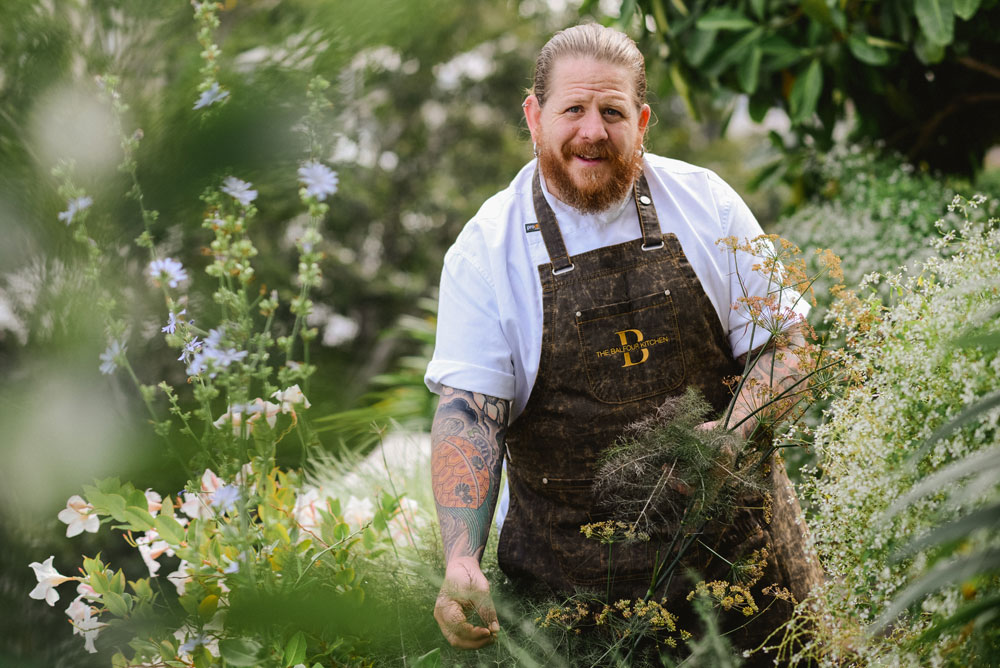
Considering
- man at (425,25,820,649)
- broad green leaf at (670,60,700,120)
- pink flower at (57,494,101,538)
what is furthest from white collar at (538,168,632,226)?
broad green leaf at (670,60,700,120)

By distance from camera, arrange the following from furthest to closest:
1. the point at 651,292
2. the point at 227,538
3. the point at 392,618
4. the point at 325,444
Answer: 1. the point at 325,444
2. the point at 651,292
3. the point at 227,538
4. the point at 392,618

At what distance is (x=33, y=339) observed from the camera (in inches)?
16.3

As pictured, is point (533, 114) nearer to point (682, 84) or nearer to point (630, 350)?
point (630, 350)

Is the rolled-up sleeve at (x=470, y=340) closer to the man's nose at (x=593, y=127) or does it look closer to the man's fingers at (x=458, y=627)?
the man's nose at (x=593, y=127)

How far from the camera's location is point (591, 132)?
6.05 ft

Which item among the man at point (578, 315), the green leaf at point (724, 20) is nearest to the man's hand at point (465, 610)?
the man at point (578, 315)

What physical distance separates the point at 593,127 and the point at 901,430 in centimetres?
100

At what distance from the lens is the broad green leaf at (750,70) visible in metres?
3.03

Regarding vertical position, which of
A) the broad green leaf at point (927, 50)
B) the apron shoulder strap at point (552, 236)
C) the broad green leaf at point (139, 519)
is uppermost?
the broad green leaf at point (927, 50)

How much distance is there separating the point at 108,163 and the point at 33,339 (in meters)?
0.10

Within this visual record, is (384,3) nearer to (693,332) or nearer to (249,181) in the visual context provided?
(249,181)

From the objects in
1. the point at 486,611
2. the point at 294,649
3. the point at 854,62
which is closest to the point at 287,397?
the point at 294,649

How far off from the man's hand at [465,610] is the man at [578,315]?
0.87 feet

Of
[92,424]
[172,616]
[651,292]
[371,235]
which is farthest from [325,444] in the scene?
[371,235]
